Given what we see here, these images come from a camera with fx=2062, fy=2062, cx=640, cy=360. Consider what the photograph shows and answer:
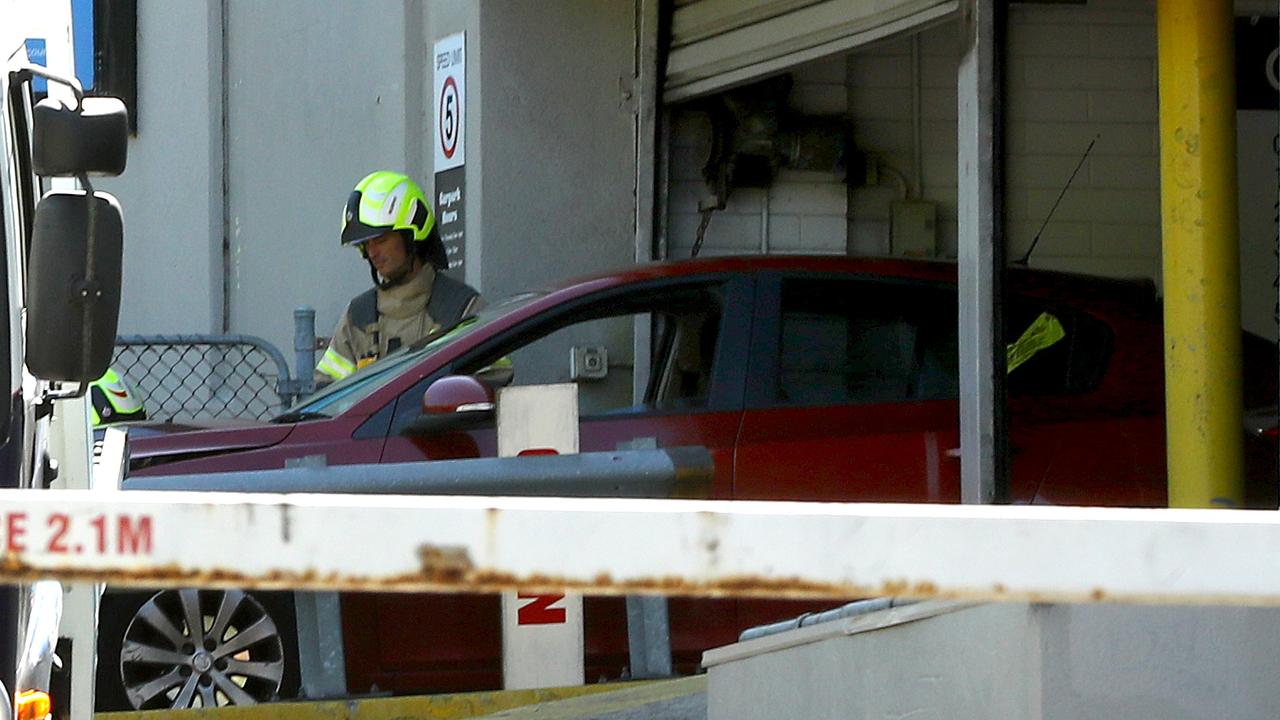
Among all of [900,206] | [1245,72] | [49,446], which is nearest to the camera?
[49,446]

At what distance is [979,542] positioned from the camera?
192cm

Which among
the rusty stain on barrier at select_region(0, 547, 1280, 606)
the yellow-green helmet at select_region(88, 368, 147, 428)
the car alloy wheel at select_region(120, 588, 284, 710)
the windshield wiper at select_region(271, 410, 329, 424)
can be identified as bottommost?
the car alloy wheel at select_region(120, 588, 284, 710)

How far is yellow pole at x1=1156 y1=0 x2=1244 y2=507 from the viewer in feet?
20.5

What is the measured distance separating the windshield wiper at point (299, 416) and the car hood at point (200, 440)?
10 centimetres

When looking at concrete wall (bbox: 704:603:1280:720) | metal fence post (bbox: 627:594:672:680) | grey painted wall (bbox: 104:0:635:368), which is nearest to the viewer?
concrete wall (bbox: 704:603:1280:720)

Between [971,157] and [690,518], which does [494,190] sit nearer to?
[971,157]

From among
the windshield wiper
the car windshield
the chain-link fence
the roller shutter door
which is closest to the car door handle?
the car windshield

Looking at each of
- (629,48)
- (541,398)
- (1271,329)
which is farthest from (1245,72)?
(541,398)

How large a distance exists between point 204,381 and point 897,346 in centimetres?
512

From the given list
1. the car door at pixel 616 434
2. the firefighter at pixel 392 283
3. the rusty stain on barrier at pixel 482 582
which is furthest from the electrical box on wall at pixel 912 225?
the rusty stain on barrier at pixel 482 582

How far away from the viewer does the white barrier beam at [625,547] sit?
1909mm

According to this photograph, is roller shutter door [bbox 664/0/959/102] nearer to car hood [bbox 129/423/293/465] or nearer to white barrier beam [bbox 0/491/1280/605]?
car hood [bbox 129/423/293/465]

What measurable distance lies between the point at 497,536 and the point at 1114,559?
57cm

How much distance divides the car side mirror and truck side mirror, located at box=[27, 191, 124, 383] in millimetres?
3340
